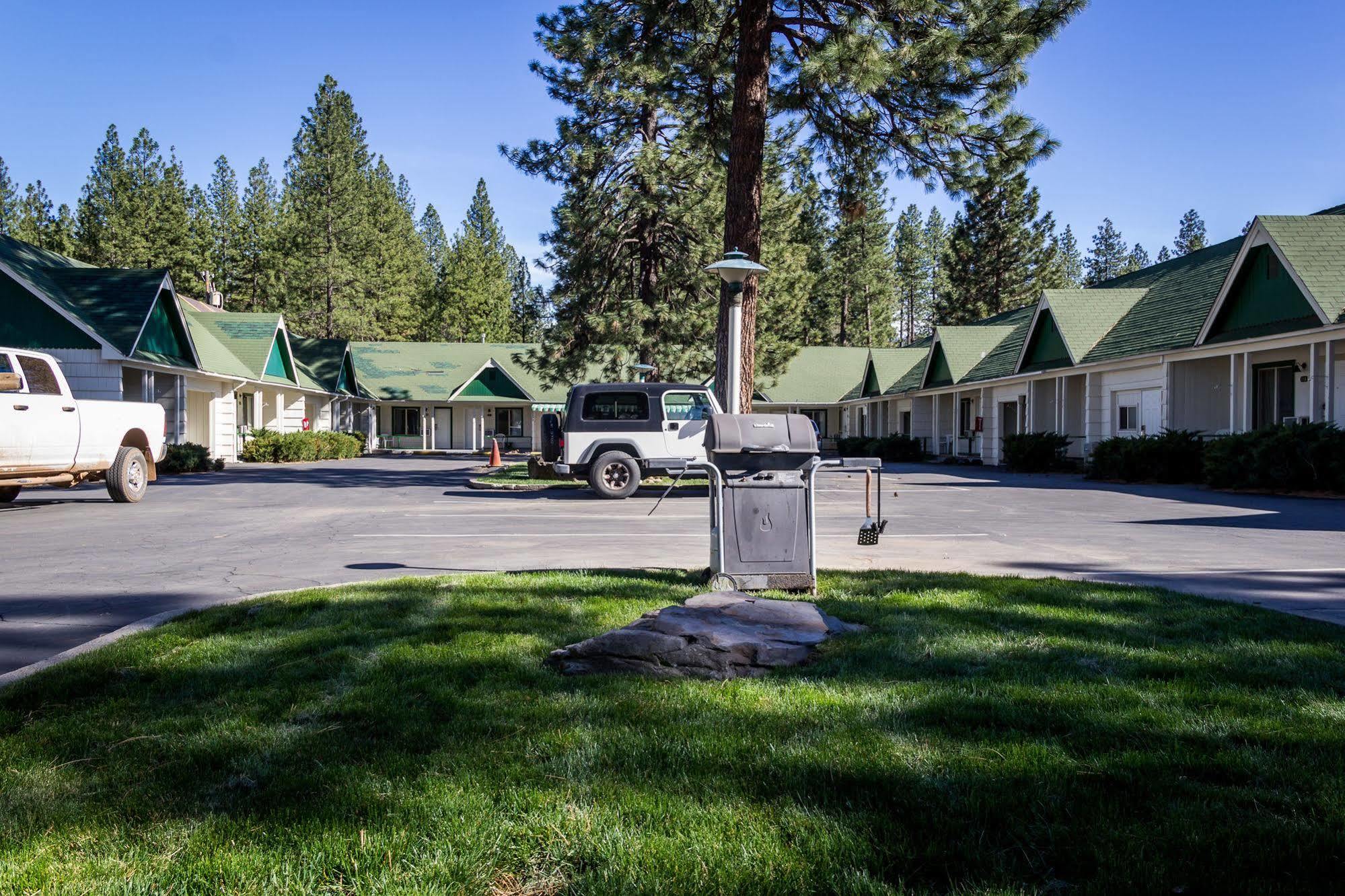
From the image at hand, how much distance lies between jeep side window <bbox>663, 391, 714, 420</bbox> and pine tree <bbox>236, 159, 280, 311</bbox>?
47.8 meters

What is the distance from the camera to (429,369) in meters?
48.9

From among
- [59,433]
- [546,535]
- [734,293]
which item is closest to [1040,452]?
[546,535]

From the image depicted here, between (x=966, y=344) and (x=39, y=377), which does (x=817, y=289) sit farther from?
(x=39, y=377)

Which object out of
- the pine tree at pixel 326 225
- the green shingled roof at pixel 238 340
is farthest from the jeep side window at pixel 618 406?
the pine tree at pixel 326 225

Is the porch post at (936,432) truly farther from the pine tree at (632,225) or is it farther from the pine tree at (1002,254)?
the pine tree at (1002,254)

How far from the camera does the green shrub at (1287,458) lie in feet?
56.1

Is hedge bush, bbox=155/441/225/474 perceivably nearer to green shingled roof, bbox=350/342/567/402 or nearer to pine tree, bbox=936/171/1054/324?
green shingled roof, bbox=350/342/567/402

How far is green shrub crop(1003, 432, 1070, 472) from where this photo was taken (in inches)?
1107

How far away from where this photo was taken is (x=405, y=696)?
4039 millimetres

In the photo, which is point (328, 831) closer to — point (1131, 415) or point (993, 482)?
point (993, 482)

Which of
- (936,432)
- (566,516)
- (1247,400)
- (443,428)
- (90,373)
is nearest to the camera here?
(566,516)

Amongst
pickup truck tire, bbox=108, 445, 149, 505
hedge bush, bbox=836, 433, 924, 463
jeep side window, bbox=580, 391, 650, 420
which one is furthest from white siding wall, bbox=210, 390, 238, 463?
hedge bush, bbox=836, 433, 924, 463

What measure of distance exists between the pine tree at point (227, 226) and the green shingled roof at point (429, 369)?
16945 millimetres

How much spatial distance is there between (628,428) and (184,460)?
14.7 m
